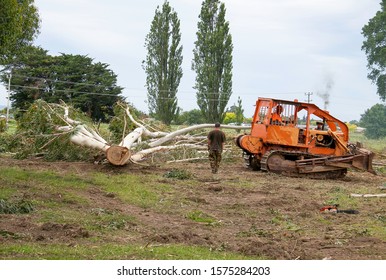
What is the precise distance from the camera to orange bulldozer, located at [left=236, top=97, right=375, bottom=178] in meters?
20.9

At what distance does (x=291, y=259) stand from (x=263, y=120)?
43.0ft

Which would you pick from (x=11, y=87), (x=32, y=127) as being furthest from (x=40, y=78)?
(x=32, y=127)

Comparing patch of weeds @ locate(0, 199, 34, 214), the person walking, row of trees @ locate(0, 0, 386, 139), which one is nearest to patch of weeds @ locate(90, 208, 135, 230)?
patch of weeds @ locate(0, 199, 34, 214)

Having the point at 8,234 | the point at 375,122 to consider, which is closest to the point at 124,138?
the point at 8,234

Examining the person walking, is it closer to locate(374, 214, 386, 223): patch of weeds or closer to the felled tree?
the felled tree

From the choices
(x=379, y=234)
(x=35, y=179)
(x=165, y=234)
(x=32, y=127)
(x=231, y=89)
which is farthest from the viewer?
(x=231, y=89)

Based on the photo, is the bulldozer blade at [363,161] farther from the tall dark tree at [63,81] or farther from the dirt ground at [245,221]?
the tall dark tree at [63,81]

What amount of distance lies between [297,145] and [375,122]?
74.2 metres

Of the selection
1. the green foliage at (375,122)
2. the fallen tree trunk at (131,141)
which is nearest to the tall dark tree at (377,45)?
the green foliage at (375,122)

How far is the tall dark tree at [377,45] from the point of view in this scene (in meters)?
69.7

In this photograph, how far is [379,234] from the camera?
10.9 metres

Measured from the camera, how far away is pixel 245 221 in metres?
12.0

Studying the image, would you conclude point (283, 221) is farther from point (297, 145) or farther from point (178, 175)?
point (297, 145)

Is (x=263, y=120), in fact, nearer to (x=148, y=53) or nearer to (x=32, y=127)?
(x=32, y=127)
